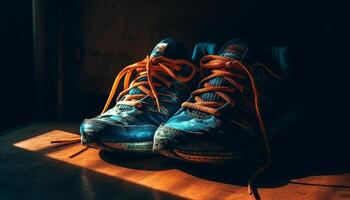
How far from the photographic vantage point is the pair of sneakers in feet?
3.54

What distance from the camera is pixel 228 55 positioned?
1244 millimetres

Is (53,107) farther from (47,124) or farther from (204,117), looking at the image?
(204,117)

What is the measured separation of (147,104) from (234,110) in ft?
0.90

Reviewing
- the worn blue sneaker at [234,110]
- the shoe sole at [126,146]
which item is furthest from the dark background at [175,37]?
the shoe sole at [126,146]

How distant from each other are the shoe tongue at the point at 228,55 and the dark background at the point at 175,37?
21 cm

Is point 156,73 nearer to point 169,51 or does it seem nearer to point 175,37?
point 169,51

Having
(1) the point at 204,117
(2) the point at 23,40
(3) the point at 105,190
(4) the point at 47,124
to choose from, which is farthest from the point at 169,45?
(2) the point at 23,40

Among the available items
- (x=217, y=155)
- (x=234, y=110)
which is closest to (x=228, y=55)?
(x=234, y=110)

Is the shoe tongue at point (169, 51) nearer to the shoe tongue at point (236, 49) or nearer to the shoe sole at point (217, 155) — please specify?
the shoe tongue at point (236, 49)

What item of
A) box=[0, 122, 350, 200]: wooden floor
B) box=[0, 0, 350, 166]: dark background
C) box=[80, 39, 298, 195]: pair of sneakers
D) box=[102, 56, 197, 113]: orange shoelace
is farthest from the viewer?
box=[0, 0, 350, 166]: dark background

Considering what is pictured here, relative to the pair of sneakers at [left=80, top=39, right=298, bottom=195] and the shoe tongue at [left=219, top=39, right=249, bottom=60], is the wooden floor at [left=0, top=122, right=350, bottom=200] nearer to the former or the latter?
the pair of sneakers at [left=80, top=39, right=298, bottom=195]

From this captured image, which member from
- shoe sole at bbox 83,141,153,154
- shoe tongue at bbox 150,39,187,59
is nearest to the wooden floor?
shoe sole at bbox 83,141,153,154

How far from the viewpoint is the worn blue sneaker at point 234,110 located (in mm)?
1069

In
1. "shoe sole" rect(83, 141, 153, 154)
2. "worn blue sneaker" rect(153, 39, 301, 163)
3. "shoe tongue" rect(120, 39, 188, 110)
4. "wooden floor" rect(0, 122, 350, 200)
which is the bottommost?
"wooden floor" rect(0, 122, 350, 200)
